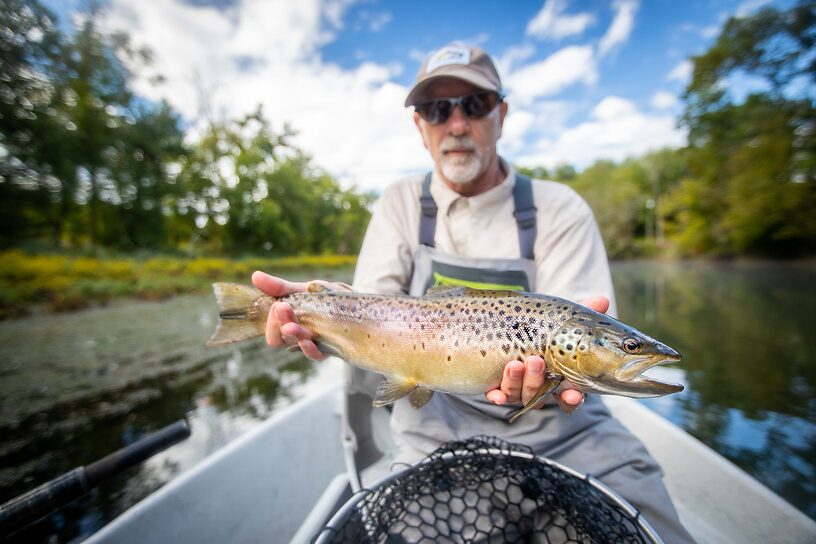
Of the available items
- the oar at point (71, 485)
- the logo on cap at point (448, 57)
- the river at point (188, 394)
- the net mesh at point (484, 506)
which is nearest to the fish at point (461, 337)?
the net mesh at point (484, 506)

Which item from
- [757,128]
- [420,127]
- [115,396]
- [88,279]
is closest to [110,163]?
[88,279]

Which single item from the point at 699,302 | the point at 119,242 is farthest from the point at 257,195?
the point at 699,302

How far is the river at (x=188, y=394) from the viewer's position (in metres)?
3.48

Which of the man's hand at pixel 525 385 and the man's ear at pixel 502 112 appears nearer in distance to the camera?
the man's hand at pixel 525 385

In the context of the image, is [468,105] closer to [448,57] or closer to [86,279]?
[448,57]

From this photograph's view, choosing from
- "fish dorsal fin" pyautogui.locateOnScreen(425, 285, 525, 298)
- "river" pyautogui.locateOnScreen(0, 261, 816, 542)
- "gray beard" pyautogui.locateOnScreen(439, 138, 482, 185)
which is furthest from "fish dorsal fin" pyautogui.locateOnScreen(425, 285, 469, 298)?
"river" pyautogui.locateOnScreen(0, 261, 816, 542)

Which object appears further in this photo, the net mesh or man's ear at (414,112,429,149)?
man's ear at (414,112,429,149)

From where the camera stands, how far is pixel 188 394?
520 centimetres

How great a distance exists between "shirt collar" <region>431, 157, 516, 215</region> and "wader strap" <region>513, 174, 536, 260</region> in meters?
0.07

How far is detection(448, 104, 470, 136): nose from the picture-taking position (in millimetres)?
2281

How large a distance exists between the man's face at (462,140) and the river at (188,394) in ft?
12.1

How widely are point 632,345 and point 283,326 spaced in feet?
5.24

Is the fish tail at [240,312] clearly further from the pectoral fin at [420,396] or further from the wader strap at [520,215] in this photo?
the wader strap at [520,215]

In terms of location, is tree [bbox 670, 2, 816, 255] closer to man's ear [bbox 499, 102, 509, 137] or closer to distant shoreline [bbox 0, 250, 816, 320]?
man's ear [bbox 499, 102, 509, 137]
